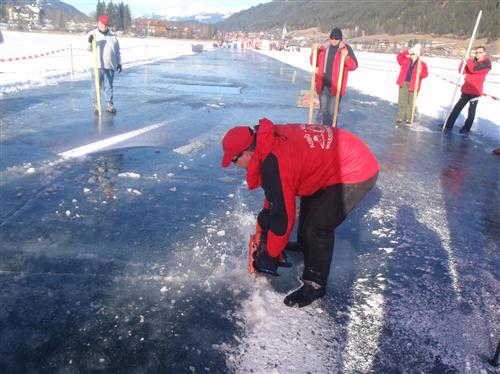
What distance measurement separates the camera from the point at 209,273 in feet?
10.7

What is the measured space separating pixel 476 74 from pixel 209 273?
7992 mm

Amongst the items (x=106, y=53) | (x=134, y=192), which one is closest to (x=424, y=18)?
(x=106, y=53)

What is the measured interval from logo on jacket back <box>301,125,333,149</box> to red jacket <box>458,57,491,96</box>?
7.44 meters

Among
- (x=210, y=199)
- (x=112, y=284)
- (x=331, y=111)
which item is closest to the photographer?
(x=112, y=284)

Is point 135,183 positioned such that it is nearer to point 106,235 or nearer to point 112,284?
point 106,235

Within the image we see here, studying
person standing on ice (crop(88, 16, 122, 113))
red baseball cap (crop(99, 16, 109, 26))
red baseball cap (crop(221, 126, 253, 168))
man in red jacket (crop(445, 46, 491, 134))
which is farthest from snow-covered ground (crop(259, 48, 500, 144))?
red baseball cap (crop(99, 16, 109, 26))

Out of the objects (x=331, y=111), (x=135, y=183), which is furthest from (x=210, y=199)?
(x=331, y=111)

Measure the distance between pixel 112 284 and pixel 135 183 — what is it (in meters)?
2.20

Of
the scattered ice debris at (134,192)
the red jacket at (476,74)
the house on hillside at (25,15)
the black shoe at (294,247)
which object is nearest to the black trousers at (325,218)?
the black shoe at (294,247)

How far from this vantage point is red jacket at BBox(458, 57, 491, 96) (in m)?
8.48

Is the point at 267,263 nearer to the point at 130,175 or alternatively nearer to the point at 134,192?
the point at 134,192

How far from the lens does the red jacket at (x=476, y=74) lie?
8.48 metres

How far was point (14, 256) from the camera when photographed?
3305mm

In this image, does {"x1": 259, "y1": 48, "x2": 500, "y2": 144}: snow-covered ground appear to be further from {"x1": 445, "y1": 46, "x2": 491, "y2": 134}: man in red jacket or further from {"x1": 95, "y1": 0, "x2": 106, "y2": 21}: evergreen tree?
{"x1": 95, "y1": 0, "x2": 106, "y2": 21}: evergreen tree
